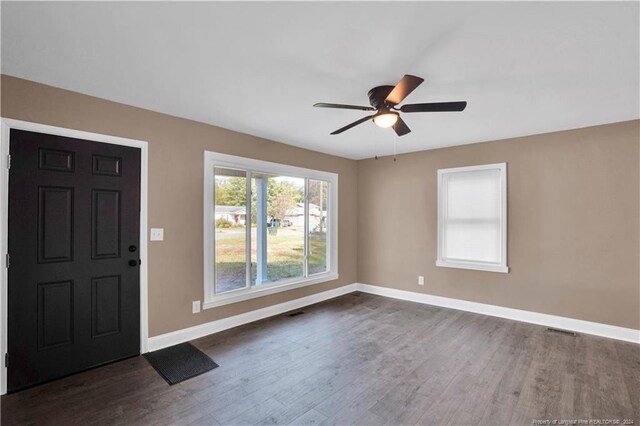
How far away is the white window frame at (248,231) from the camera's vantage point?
143 inches

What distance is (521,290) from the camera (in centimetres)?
414

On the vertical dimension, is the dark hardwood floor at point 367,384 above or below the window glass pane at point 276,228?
below

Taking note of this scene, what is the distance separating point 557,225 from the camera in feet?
12.7

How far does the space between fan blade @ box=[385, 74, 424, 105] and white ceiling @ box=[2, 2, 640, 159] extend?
7.7 inches

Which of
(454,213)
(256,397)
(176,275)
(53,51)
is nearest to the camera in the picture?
(53,51)

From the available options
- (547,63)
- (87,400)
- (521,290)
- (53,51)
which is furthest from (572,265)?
(53,51)

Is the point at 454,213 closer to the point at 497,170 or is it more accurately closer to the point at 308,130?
the point at 497,170

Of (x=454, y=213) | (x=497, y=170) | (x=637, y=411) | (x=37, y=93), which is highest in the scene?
(x=37, y=93)

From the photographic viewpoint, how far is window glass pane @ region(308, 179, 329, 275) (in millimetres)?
5141

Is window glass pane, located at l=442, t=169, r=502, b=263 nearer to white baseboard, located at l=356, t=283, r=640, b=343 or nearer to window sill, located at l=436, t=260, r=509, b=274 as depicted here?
window sill, located at l=436, t=260, r=509, b=274

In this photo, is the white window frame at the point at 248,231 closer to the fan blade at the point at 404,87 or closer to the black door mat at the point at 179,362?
the black door mat at the point at 179,362

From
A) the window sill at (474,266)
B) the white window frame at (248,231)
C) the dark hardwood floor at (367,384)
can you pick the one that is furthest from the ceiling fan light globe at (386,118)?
the window sill at (474,266)

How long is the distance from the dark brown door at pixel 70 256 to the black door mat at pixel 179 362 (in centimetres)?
28

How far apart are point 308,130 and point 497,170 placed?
2.76 metres
